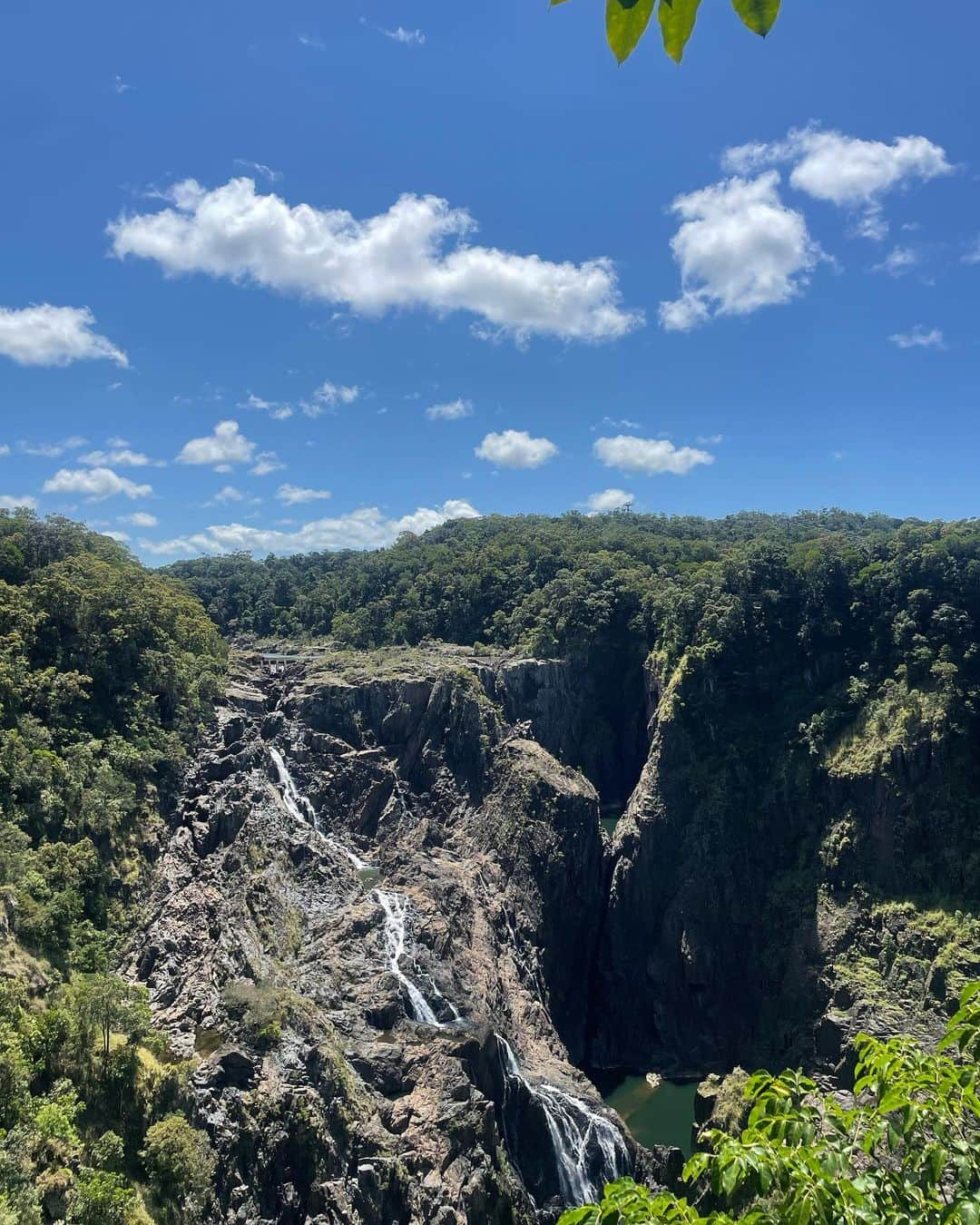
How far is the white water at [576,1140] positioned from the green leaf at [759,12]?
123 feet

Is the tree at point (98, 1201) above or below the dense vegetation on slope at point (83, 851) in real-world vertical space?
below

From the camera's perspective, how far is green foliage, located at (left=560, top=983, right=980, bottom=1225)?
4371mm

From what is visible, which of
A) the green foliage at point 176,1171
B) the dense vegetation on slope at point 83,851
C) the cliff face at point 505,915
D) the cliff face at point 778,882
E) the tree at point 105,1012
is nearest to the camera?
the dense vegetation on slope at point 83,851

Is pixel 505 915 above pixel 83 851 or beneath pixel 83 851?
beneath

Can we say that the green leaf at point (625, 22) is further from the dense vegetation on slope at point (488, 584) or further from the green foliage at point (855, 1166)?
the dense vegetation on slope at point (488, 584)

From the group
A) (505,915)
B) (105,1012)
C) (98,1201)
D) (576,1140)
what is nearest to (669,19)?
(98,1201)

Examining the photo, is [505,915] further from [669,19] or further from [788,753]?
[669,19]

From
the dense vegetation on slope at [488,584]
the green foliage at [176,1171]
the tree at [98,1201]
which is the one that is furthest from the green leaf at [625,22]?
the dense vegetation on slope at [488,584]

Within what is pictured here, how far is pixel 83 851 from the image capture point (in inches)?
1366

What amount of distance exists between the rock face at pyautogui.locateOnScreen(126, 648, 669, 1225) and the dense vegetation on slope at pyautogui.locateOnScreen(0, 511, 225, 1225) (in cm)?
227

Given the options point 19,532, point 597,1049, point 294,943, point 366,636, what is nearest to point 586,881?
point 597,1049

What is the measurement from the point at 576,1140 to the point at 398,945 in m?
11.0

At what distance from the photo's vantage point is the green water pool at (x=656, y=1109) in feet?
132

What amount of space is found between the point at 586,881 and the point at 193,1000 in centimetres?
2661
